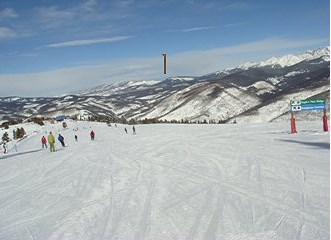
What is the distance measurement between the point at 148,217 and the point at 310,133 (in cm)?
1702

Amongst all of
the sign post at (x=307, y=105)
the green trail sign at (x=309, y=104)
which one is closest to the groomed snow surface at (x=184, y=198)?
the sign post at (x=307, y=105)

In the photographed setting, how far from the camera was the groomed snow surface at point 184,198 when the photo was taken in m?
9.27

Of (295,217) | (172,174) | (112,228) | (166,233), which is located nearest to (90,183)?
(172,174)

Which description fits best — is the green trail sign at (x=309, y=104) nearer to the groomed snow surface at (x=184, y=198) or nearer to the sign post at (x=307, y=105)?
the sign post at (x=307, y=105)

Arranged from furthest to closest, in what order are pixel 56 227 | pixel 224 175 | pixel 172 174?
pixel 172 174 → pixel 224 175 → pixel 56 227

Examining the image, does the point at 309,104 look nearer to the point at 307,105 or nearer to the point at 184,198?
the point at 307,105

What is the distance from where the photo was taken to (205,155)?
2033 centimetres

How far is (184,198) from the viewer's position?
12.0 meters

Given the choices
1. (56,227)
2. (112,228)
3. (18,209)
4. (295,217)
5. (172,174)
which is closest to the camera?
Result: (295,217)

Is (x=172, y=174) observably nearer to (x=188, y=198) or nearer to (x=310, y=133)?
(x=188, y=198)

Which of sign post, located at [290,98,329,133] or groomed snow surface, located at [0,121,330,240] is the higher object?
sign post, located at [290,98,329,133]

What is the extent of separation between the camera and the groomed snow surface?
927 centimetres

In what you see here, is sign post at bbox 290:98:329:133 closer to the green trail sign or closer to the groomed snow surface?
the green trail sign

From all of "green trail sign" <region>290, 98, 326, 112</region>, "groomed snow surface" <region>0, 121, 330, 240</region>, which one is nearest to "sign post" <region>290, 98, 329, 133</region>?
"green trail sign" <region>290, 98, 326, 112</region>
